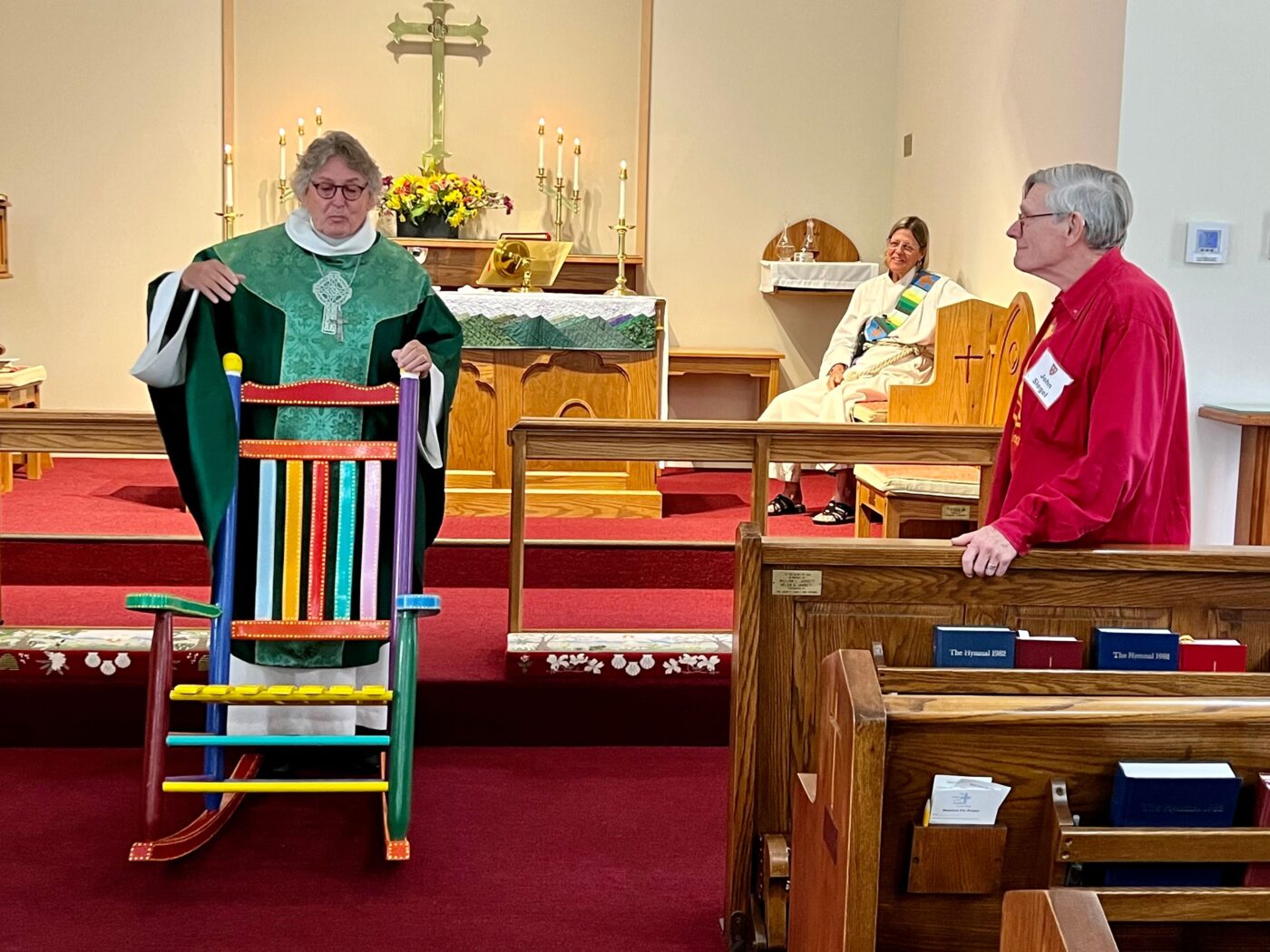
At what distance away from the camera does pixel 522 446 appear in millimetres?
3961

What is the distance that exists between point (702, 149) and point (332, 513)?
479 centimetres

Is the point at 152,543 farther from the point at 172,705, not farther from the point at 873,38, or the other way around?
the point at 873,38

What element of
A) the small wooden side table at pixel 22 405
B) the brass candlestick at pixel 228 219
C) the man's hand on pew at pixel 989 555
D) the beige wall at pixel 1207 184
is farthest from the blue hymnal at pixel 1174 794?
the brass candlestick at pixel 228 219

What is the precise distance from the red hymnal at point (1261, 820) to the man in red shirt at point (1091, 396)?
28.4 inches

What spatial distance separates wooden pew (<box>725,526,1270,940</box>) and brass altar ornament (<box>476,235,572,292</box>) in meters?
4.08

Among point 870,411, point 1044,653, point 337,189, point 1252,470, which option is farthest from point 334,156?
point 870,411

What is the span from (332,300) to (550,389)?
2595 mm

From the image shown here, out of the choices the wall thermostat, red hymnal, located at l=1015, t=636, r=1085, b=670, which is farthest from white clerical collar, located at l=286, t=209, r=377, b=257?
the wall thermostat

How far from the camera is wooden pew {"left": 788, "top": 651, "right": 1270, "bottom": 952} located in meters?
1.73

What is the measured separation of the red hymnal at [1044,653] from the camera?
2344 millimetres

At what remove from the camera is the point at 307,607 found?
3322 millimetres

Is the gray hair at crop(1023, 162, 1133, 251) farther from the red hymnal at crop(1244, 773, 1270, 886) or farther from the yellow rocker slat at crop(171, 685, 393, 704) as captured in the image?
the yellow rocker slat at crop(171, 685, 393, 704)

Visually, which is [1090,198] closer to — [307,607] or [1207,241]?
[307,607]

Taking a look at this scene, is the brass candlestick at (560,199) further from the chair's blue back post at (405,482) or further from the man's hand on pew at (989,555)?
the man's hand on pew at (989,555)
